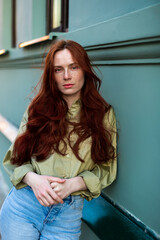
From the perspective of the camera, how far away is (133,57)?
5.69ft

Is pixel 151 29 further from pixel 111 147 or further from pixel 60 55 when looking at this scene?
pixel 111 147

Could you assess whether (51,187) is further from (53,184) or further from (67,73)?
(67,73)

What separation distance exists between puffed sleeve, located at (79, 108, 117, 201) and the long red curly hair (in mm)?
49

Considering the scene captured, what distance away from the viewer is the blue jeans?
169 centimetres

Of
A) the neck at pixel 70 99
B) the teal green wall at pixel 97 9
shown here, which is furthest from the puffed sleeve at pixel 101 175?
the teal green wall at pixel 97 9

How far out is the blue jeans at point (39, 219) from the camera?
66.4 inches

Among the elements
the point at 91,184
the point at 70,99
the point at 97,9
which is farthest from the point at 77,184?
the point at 97,9

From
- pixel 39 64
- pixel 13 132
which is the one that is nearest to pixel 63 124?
pixel 39 64

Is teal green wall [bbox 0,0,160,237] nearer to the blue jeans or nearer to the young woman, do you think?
the young woman

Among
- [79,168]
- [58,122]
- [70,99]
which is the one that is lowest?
[79,168]

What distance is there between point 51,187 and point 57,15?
8.07ft

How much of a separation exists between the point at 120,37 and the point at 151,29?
28cm

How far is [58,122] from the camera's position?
1845 millimetres

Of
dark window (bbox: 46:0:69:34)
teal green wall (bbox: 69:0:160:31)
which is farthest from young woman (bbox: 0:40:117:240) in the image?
dark window (bbox: 46:0:69:34)
